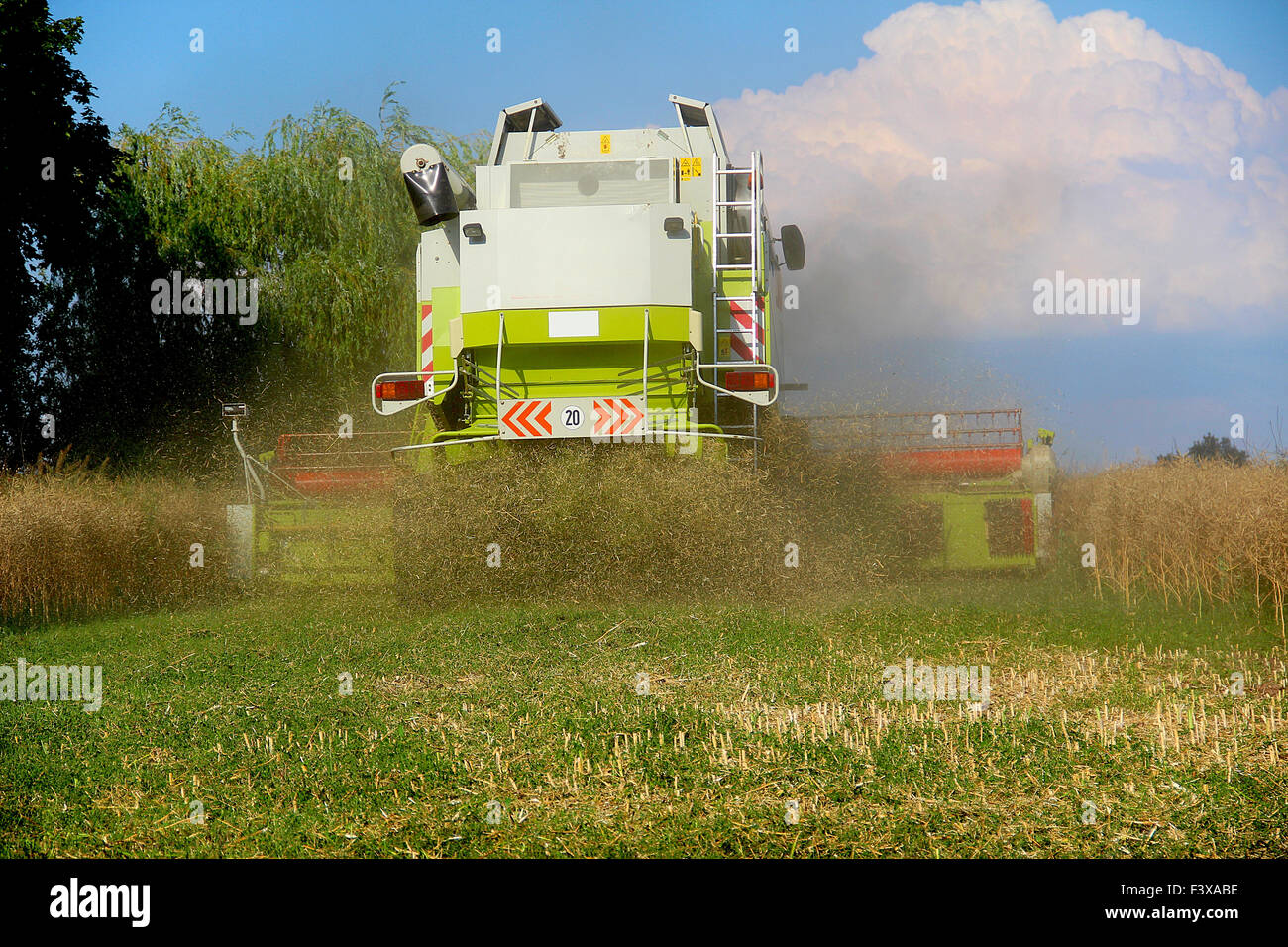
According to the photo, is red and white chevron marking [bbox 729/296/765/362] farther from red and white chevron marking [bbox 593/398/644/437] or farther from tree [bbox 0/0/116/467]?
tree [bbox 0/0/116/467]

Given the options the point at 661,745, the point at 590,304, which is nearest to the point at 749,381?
the point at 590,304

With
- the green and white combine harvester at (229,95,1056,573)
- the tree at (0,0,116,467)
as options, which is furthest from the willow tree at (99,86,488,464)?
the green and white combine harvester at (229,95,1056,573)

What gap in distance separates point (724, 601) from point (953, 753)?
427 cm

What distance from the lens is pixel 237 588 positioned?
1045 cm

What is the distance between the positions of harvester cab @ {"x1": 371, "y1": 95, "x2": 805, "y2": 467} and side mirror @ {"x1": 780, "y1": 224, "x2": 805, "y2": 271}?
3.20 ft

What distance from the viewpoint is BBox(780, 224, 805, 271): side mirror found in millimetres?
10523

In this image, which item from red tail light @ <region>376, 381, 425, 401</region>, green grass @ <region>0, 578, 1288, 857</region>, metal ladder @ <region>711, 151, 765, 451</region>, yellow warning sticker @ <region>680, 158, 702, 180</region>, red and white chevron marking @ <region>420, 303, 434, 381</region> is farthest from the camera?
yellow warning sticker @ <region>680, 158, 702, 180</region>

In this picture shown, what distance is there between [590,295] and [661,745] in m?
4.48
